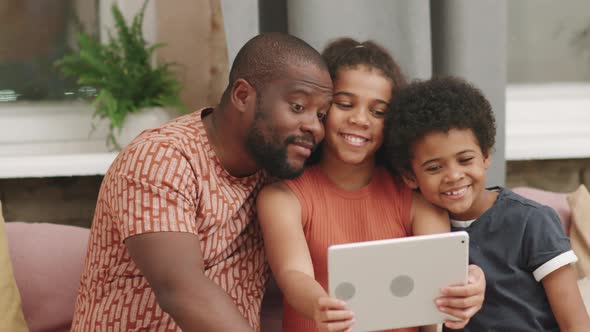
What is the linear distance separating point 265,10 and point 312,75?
0.50m

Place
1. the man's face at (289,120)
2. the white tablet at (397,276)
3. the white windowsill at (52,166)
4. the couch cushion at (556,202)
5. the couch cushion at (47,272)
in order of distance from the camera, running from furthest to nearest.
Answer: the white windowsill at (52,166) → the couch cushion at (556,202) → the couch cushion at (47,272) → the man's face at (289,120) → the white tablet at (397,276)

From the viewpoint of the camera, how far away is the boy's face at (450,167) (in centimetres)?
140

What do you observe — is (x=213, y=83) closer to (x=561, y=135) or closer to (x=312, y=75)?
(x=312, y=75)

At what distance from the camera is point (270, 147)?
136 centimetres

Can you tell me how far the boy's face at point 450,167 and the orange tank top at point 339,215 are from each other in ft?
0.29

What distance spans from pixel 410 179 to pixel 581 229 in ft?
1.57

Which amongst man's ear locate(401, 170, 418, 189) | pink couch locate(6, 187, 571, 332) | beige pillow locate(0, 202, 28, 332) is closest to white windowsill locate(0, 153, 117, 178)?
pink couch locate(6, 187, 571, 332)

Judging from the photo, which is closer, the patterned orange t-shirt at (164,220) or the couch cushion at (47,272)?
the patterned orange t-shirt at (164,220)

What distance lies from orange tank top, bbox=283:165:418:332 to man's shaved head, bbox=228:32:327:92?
25 centimetres

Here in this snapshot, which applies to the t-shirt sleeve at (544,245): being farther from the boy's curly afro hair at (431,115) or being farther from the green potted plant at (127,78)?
the green potted plant at (127,78)

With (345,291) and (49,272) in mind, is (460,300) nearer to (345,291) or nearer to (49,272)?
(345,291)

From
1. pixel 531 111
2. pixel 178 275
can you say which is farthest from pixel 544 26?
pixel 178 275

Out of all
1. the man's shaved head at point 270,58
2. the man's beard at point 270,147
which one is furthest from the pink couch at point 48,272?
the man's shaved head at point 270,58

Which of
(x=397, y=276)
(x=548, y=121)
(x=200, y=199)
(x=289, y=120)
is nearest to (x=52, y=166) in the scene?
(x=200, y=199)
